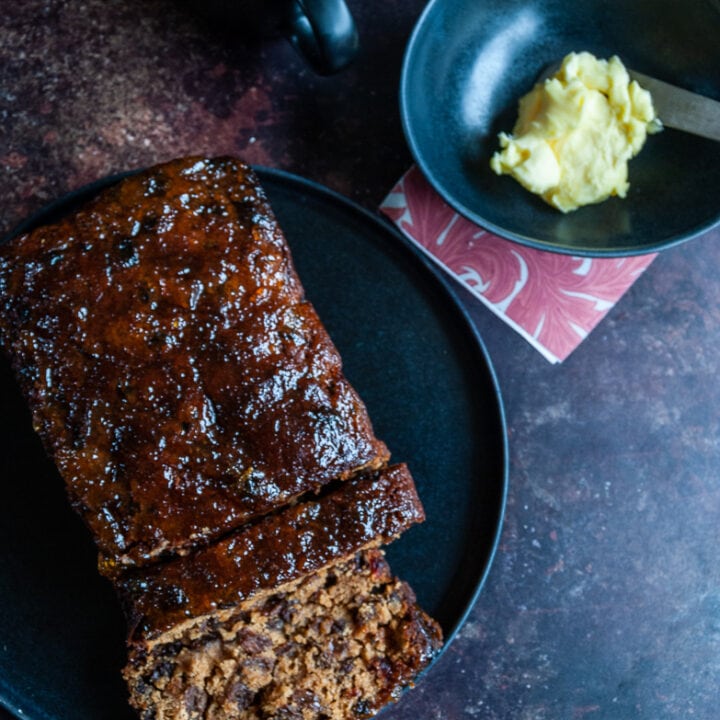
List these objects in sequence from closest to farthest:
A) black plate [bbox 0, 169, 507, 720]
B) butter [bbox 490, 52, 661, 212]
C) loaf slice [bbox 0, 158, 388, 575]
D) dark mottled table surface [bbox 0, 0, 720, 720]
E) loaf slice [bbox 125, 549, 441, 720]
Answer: loaf slice [bbox 0, 158, 388, 575]
loaf slice [bbox 125, 549, 441, 720]
black plate [bbox 0, 169, 507, 720]
butter [bbox 490, 52, 661, 212]
dark mottled table surface [bbox 0, 0, 720, 720]

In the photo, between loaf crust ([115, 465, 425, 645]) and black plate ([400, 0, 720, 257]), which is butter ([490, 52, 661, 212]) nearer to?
black plate ([400, 0, 720, 257])

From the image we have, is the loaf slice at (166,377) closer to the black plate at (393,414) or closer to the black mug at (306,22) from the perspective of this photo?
the black plate at (393,414)

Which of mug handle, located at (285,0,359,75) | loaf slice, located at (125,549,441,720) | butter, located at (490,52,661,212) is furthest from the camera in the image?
butter, located at (490,52,661,212)

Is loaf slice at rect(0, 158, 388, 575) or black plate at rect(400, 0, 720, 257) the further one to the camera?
black plate at rect(400, 0, 720, 257)

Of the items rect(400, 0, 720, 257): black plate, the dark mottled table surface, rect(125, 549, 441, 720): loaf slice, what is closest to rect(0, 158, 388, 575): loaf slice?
rect(125, 549, 441, 720): loaf slice

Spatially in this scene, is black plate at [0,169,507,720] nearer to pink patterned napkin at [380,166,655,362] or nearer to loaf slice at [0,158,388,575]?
pink patterned napkin at [380,166,655,362]

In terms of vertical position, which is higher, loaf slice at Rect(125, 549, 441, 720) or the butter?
the butter

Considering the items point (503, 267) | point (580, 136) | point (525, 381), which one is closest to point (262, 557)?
point (525, 381)
